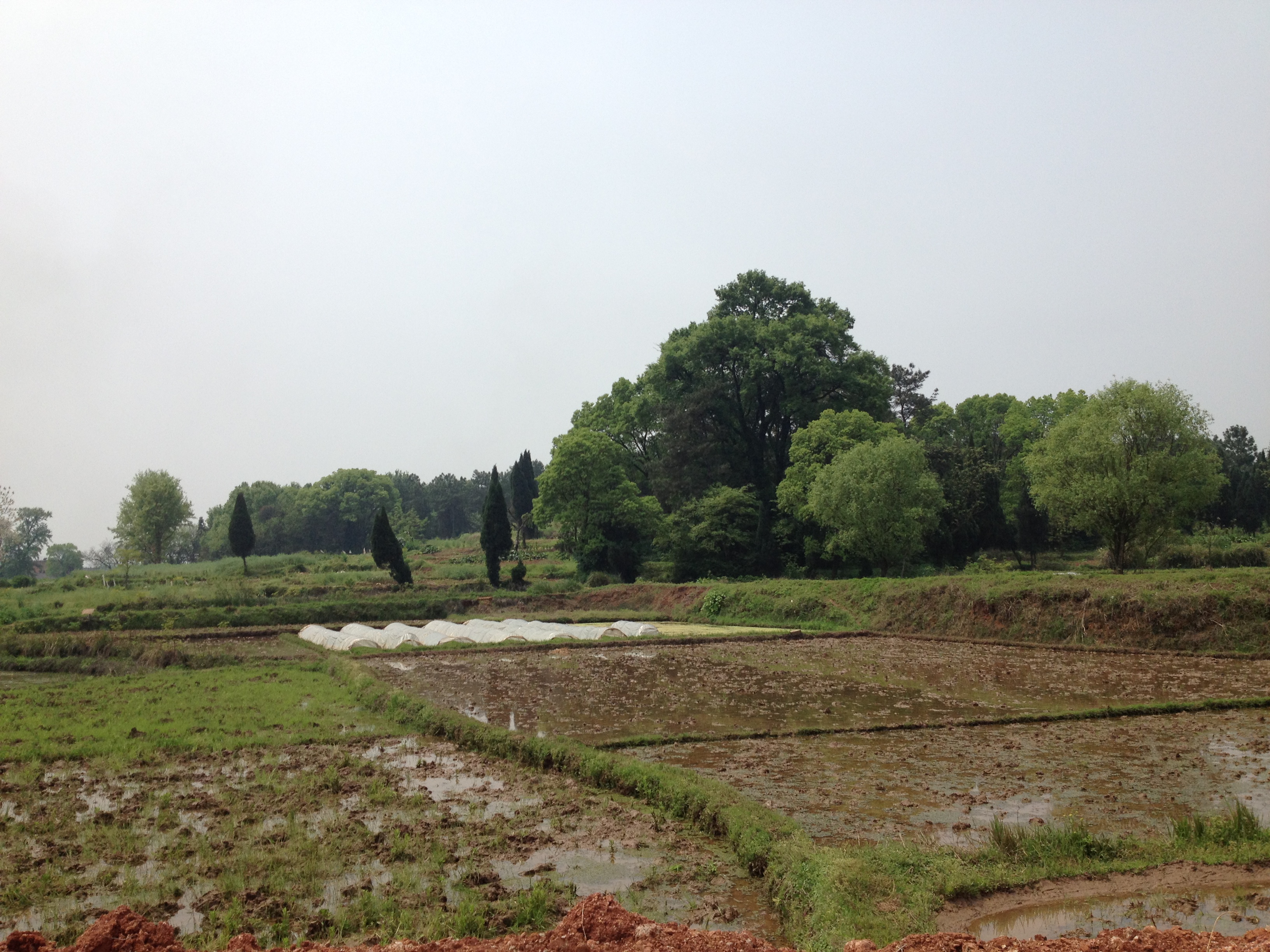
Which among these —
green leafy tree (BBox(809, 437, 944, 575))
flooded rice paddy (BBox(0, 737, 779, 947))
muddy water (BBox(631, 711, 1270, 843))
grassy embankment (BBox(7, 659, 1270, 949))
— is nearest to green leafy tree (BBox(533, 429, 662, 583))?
green leafy tree (BBox(809, 437, 944, 575))

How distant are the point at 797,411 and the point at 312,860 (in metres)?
43.8

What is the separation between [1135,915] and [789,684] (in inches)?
467

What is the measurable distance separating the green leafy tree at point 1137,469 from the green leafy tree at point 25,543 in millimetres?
85975

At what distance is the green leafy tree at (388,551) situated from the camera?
4266cm

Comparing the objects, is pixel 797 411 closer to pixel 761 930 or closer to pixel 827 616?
pixel 827 616

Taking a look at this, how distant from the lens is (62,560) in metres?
102

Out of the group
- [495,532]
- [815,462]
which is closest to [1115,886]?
[815,462]

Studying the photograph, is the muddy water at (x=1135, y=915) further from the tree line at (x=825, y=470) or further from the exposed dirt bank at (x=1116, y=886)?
the tree line at (x=825, y=470)

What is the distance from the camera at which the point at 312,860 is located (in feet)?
23.1

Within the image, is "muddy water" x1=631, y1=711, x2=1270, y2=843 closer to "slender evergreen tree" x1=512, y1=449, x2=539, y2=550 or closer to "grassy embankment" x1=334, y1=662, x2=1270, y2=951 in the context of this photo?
"grassy embankment" x1=334, y1=662, x2=1270, y2=951

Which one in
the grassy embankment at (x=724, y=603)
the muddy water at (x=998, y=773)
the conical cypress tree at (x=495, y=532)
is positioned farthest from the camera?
the conical cypress tree at (x=495, y=532)

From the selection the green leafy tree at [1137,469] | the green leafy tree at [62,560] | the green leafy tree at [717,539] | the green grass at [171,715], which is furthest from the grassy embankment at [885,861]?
the green leafy tree at [62,560]

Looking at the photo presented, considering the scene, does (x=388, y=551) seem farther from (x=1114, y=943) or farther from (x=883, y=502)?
(x=1114, y=943)

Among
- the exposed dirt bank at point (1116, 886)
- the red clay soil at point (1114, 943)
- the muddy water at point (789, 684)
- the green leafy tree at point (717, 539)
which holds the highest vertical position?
the green leafy tree at point (717, 539)
